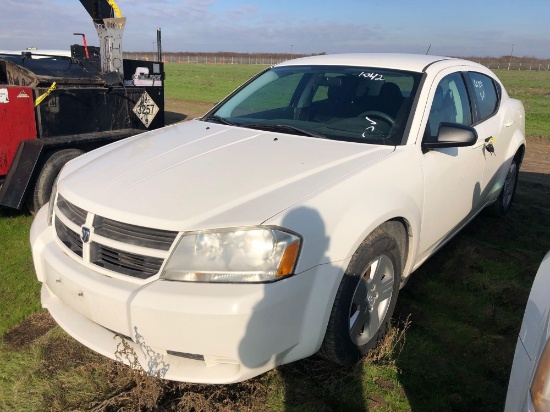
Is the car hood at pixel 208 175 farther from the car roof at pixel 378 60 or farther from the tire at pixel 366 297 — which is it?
the car roof at pixel 378 60

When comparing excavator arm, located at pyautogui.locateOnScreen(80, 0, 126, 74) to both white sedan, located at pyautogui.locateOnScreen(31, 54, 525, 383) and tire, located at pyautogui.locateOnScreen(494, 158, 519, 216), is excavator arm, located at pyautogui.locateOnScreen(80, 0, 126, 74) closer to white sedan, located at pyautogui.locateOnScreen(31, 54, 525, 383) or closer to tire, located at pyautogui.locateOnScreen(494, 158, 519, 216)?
Answer: white sedan, located at pyautogui.locateOnScreen(31, 54, 525, 383)

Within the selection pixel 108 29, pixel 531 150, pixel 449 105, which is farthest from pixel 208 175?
pixel 531 150

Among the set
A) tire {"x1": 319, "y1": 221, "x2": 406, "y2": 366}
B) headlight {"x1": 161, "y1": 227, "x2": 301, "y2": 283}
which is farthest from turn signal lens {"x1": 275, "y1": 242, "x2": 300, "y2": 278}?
tire {"x1": 319, "y1": 221, "x2": 406, "y2": 366}

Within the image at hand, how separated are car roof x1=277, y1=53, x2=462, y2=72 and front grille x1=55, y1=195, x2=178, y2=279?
2410mm

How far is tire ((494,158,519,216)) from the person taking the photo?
18.2ft

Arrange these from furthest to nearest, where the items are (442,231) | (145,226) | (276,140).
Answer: (442,231) → (276,140) → (145,226)

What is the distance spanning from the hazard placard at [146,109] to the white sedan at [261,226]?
10.2 feet

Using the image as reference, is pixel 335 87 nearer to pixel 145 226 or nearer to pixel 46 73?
pixel 145 226

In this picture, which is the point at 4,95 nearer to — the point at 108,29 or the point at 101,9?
the point at 108,29

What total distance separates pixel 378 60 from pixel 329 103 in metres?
0.59

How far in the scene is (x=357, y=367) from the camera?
2986mm

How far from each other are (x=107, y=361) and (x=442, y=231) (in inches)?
98.9

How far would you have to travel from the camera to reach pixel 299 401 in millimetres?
2729

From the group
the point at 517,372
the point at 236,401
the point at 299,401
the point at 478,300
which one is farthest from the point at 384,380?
the point at 478,300
